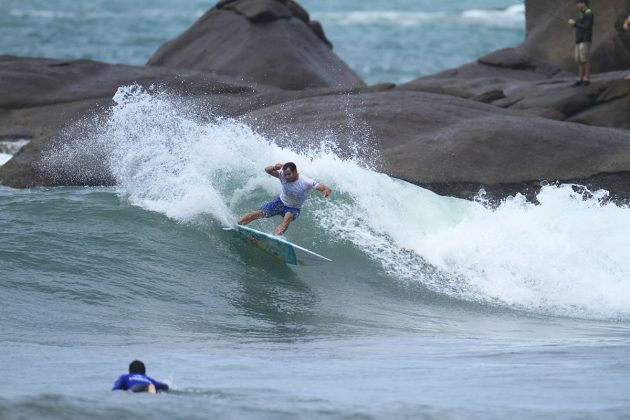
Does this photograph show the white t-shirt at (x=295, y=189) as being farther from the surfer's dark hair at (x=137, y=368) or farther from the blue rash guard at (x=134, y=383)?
the blue rash guard at (x=134, y=383)

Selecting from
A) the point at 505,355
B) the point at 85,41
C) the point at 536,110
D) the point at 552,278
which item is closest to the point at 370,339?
the point at 505,355

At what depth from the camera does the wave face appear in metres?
13.4

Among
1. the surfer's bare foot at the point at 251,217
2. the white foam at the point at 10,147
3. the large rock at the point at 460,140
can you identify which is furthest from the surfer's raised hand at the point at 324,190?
the white foam at the point at 10,147

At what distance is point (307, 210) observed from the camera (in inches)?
596

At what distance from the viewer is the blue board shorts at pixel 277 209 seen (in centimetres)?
1325

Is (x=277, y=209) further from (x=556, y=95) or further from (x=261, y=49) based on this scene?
(x=261, y=49)

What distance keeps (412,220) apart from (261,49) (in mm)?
8807

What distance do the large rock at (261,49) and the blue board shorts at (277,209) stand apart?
8.22 m

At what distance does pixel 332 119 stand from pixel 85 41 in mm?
35053

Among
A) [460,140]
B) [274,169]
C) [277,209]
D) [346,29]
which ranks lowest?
[277,209]

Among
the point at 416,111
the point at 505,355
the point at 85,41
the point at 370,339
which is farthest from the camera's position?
the point at 85,41

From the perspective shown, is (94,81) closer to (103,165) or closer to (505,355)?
(103,165)

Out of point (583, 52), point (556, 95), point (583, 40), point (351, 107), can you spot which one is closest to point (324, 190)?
point (351, 107)

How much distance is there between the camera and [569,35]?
26.1 metres
